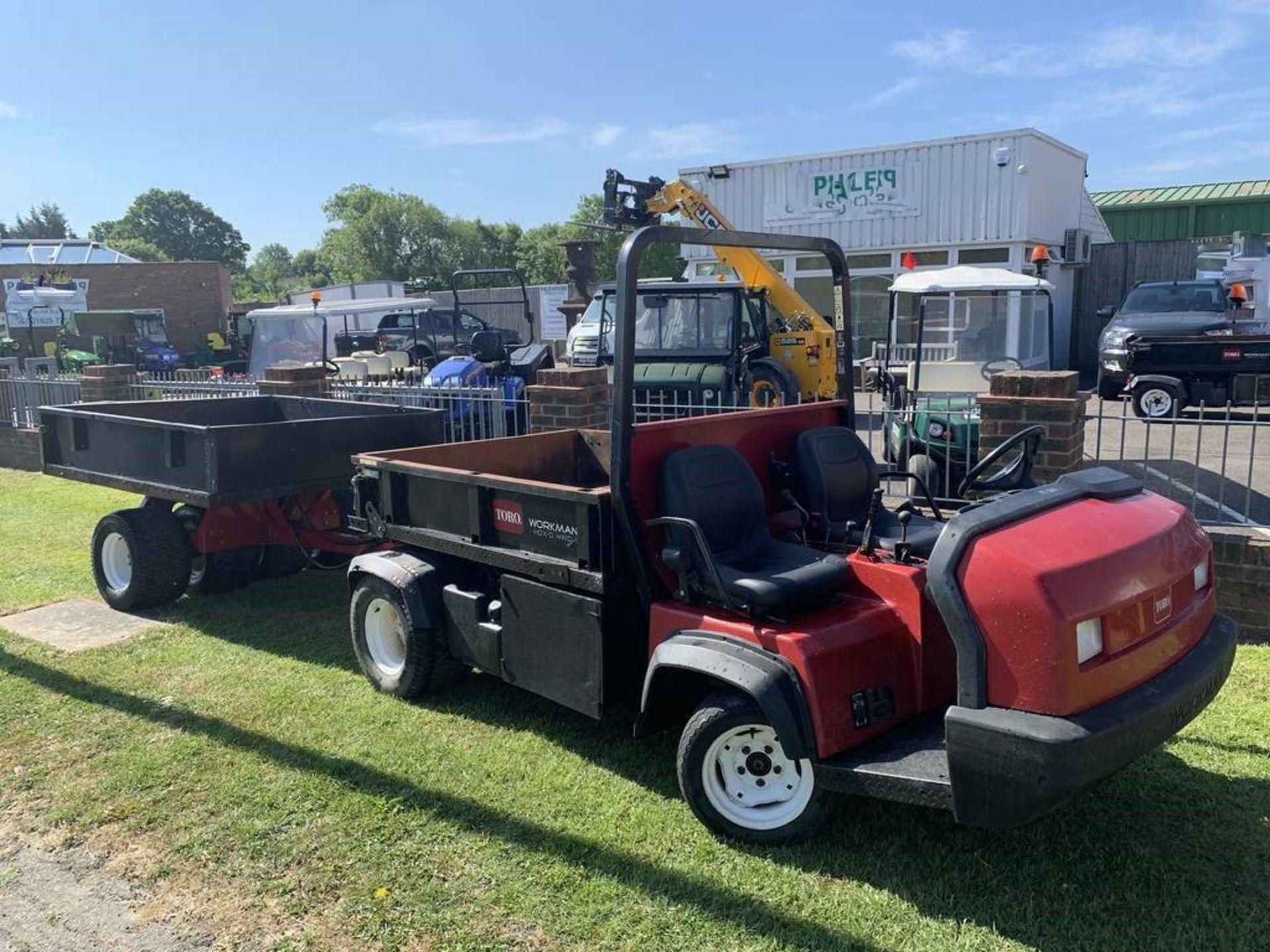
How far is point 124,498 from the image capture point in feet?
31.0

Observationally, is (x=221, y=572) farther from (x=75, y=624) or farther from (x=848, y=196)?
(x=848, y=196)

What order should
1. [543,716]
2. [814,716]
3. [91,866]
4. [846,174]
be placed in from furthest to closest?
[846,174] → [543,716] → [91,866] → [814,716]

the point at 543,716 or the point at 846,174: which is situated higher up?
the point at 846,174

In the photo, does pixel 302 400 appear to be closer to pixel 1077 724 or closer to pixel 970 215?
pixel 1077 724

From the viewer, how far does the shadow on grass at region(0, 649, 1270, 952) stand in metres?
2.77

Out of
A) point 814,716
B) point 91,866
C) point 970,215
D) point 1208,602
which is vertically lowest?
point 91,866

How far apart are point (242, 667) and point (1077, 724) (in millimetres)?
4161

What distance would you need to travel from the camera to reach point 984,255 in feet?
60.7

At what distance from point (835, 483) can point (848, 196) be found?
665 inches

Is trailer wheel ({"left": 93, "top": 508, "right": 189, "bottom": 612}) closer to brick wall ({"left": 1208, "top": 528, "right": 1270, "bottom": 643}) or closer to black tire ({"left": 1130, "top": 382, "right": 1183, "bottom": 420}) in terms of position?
brick wall ({"left": 1208, "top": 528, "right": 1270, "bottom": 643})

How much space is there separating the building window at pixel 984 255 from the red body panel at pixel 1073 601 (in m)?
16.8

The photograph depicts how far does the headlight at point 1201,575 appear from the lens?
10.1 ft

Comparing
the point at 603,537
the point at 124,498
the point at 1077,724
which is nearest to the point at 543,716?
the point at 603,537

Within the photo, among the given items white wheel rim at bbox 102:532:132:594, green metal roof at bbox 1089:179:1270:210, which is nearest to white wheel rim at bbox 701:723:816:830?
white wheel rim at bbox 102:532:132:594
